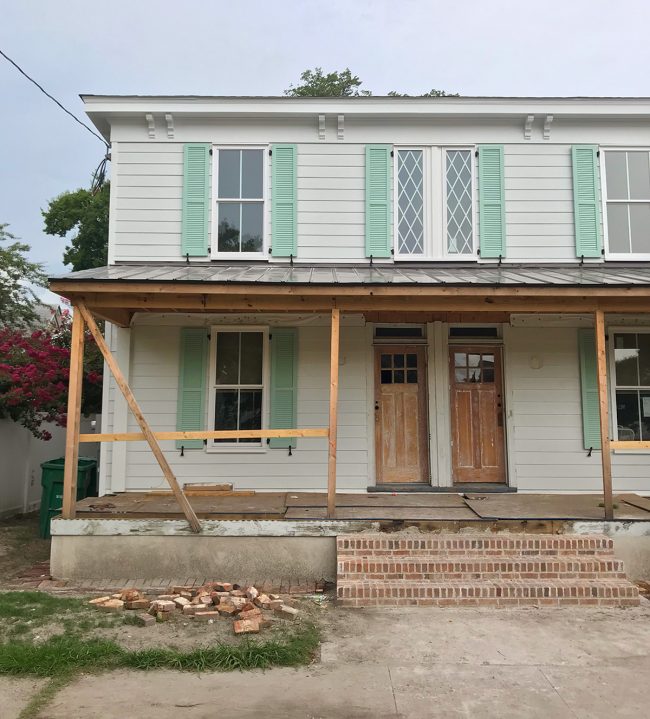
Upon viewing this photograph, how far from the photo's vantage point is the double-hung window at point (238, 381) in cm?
743

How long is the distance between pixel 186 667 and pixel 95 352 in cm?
735

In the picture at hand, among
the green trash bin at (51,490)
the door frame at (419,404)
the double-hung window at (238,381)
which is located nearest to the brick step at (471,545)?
the door frame at (419,404)

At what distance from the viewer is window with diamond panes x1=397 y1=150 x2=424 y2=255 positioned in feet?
25.3

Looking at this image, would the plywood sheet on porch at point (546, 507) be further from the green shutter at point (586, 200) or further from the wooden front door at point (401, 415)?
the green shutter at point (586, 200)

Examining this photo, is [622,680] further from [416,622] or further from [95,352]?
[95,352]

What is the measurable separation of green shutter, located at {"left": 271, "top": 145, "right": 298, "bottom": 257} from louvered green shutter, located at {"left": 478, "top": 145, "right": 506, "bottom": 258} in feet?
8.55

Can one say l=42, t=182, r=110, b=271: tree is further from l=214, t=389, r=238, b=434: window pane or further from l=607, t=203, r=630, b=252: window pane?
l=607, t=203, r=630, b=252: window pane

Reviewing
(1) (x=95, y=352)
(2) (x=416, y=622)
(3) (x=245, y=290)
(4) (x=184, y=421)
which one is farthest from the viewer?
(1) (x=95, y=352)

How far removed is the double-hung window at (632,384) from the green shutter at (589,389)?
365 millimetres

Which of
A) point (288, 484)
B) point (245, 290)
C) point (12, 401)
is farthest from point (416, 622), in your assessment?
point (12, 401)

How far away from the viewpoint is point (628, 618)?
473 cm

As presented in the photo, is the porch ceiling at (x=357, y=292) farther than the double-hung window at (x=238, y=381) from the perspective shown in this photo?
No

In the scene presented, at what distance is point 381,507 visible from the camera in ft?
20.3

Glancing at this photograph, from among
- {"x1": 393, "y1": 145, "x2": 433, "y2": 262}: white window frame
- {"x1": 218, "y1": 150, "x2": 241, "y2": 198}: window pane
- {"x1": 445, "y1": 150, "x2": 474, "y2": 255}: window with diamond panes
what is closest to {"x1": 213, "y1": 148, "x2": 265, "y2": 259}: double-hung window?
{"x1": 218, "y1": 150, "x2": 241, "y2": 198}: window pane
